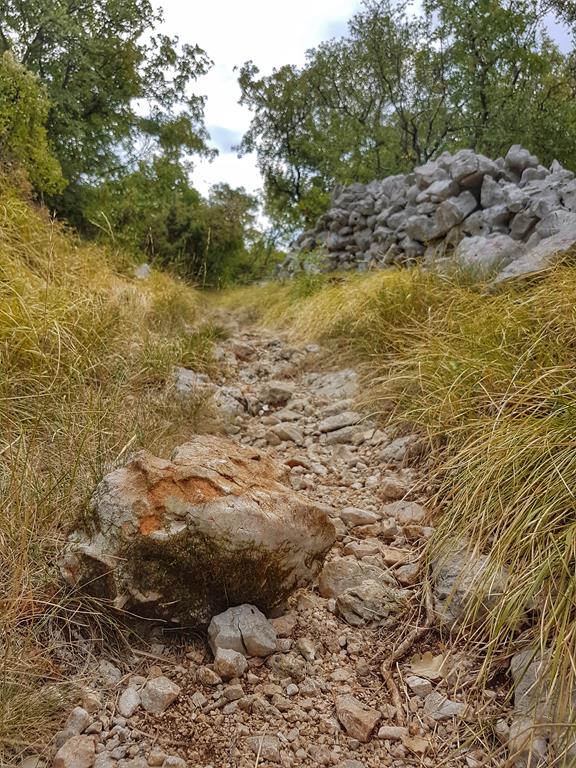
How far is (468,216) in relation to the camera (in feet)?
14.8

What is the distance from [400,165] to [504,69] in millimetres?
2253

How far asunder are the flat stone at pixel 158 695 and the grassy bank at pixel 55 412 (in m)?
0.20

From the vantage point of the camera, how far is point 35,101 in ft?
14.9

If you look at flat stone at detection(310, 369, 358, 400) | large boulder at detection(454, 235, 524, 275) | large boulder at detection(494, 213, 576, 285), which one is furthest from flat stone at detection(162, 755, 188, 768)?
large boulder at detection(454, 235, 524, 275)

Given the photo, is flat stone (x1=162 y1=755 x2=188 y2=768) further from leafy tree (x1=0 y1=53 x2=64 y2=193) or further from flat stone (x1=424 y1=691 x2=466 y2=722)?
leafy tree (x1=0 y1=53 x2=64 y2=193)

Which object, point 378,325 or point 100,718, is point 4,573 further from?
point 378,325

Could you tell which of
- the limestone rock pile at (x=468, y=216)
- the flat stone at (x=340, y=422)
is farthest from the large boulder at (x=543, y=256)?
the flat stone at (x=340, y=422)

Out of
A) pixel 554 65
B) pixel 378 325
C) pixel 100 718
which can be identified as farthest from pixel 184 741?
pixel 554 65

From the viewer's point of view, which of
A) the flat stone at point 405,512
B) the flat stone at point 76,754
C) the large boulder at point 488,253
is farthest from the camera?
the large boulder at point 488,253

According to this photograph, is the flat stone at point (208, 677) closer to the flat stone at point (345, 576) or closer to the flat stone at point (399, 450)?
the flat stone at point (345, 576)

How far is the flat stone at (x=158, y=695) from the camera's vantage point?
3.80ft

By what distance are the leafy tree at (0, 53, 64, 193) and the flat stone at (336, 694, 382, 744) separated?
4581 millimetres

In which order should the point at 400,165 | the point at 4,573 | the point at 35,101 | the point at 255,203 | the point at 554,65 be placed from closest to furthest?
the point at 4,573 → the point at 35,101 → the point at 554,65 → the point at 400,165 → the point at 255,203

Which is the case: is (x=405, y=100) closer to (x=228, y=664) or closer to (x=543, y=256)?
(x=543, y=256)
